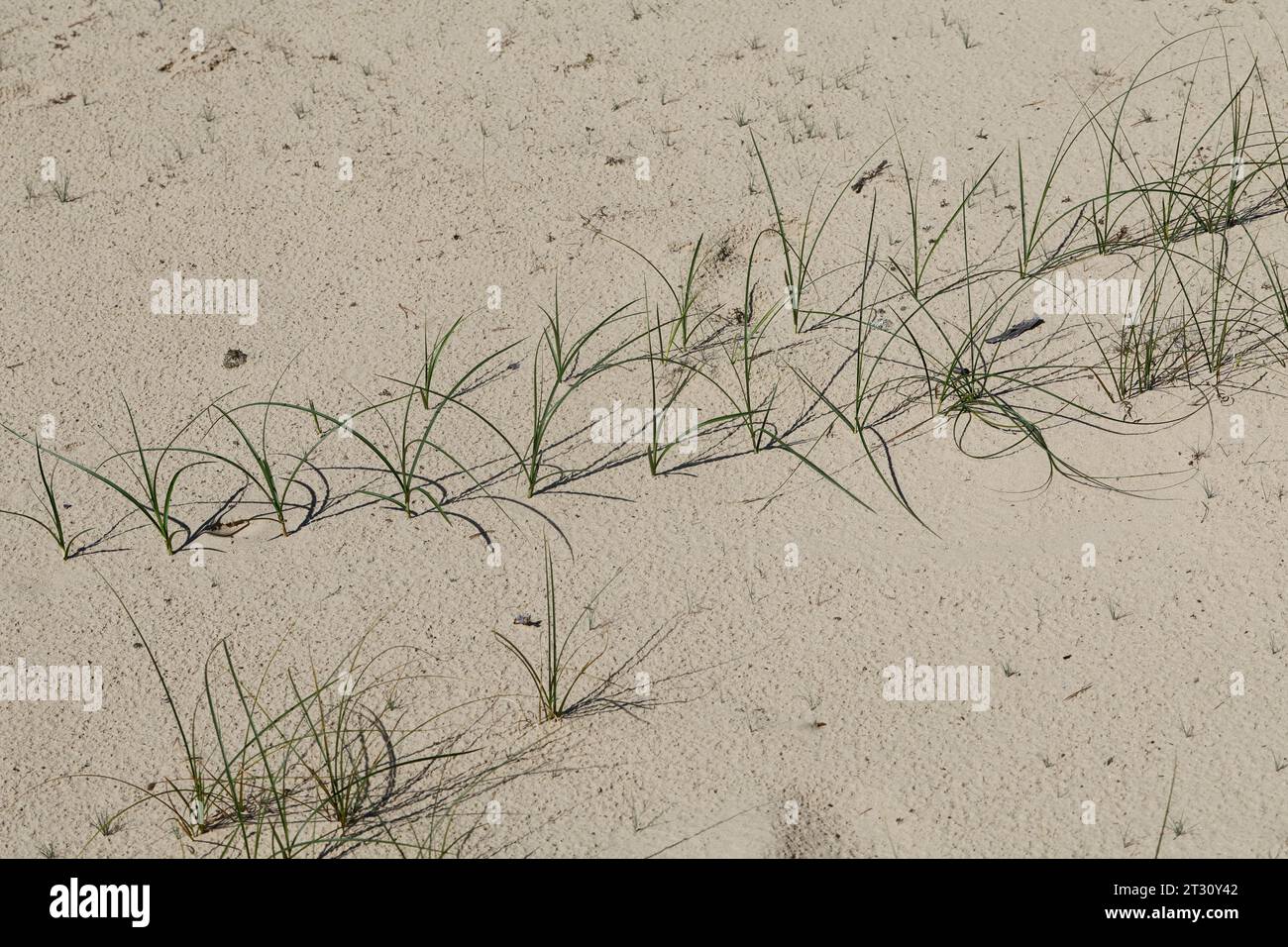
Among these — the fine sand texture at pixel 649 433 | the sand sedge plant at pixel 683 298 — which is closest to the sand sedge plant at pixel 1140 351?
the fine sand texture at pixel 649 433

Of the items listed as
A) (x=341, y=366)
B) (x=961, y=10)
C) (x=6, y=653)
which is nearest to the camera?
(x=6, y=653)

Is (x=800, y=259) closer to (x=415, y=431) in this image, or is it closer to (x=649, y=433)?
(x=649, y=433)

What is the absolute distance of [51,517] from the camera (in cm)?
424

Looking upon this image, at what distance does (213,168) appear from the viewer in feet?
17.9

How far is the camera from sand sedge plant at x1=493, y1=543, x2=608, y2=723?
141 inches

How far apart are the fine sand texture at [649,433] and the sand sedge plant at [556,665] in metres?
0.02

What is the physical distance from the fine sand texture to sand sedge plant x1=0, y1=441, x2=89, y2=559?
0.09 ft

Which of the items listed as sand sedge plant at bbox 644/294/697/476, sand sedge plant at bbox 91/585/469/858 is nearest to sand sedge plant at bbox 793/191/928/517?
sand sedge plant at bbox 644/294/697/476

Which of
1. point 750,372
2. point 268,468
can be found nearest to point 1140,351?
point 750,372

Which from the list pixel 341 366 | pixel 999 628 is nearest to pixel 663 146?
pixel 341 366

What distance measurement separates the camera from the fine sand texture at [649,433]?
346 cm

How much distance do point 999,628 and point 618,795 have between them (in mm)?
1106
